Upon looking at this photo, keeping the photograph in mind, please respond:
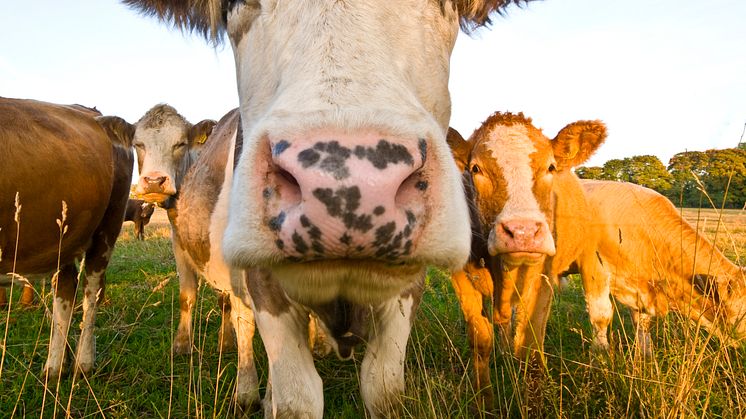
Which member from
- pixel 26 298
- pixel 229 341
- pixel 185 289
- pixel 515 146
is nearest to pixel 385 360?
pixel 515 146

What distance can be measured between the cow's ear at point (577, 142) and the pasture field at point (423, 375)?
1104mm

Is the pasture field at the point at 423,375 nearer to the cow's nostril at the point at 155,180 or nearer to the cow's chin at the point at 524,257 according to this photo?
the cow's chin at the point at 524,257

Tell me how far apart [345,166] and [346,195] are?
0.07m

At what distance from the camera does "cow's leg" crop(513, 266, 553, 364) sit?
11.7 ft

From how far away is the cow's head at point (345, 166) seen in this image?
1.21 meters

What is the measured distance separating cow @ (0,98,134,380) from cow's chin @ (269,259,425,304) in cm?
253

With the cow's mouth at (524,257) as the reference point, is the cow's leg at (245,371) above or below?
below

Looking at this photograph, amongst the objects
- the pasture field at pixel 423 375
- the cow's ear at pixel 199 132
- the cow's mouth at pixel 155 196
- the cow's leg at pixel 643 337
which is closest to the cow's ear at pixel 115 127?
the cow's mouth at pixel 155 196

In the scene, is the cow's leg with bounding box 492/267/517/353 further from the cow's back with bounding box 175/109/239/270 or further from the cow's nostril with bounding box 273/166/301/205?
the cow's nostril with bounding box 273/166/301/205

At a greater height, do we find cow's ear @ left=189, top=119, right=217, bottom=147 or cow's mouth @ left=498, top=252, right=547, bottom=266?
cow's ear @ left=189, top=119, right=217, bottom=147

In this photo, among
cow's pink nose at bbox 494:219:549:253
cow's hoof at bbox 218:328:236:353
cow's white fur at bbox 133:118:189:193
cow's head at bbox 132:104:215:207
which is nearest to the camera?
cow's pink nose at bbox 494:219:549:253

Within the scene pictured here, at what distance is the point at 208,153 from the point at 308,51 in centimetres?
312

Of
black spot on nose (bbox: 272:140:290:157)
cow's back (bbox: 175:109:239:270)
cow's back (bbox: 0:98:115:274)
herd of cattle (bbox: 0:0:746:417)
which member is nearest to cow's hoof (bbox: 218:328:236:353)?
herd of cattle (bbox: 0:0:746:417)

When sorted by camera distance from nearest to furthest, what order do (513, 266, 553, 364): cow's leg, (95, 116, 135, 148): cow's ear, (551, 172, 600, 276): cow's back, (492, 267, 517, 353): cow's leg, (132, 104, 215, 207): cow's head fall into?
(513, 266, 553, 364): cow's leg < (492, 267, 517, 353): cow's leg < (551, 172, 600, 276): cow's back < (95, 116, 135, 148): cow's ear < (132, 104, 215, 207): cow's head
